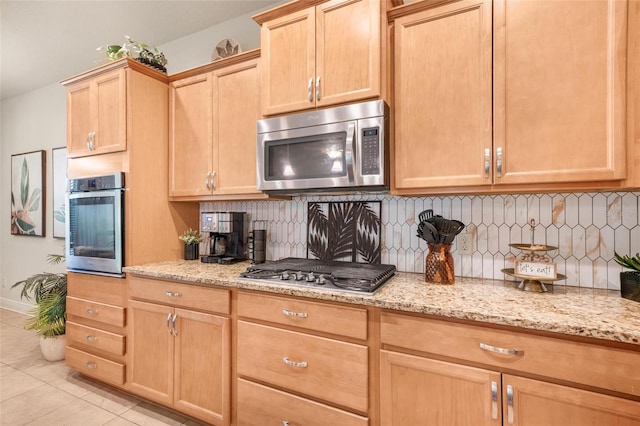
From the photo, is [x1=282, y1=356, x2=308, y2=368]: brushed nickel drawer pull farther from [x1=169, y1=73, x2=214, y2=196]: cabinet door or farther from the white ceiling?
the white ceiling

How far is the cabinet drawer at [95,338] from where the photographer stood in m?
2.21

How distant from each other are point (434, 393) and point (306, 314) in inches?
25.3

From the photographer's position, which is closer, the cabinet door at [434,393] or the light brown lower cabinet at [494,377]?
the light brown lower cabinet at [494,377]

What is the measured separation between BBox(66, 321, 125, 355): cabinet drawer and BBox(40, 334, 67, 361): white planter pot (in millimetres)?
547

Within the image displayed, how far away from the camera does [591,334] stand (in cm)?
104

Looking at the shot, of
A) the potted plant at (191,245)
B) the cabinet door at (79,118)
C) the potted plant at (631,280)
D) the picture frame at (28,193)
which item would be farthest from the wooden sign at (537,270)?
the picture frame at (28,193)

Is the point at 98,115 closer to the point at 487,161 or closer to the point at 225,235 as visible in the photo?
the point at 225,235

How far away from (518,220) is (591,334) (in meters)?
0.81

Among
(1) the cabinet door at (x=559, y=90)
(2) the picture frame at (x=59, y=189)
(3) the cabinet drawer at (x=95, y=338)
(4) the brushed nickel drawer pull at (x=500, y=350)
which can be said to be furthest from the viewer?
(2) the picture frame at (x=59, y=189)

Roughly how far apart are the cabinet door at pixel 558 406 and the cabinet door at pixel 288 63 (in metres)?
1.67

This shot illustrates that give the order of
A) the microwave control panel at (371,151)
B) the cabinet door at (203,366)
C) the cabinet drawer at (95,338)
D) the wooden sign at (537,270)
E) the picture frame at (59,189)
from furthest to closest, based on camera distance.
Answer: the picture frame at (59,189) → the cabinet drawer at (95,338) → the cabinet door at (203,366) → the microwave control panel at (371,151) → the wooden sign at (537,270)

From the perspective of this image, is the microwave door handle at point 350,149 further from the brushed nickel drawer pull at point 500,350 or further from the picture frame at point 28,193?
the picture frame at point 28,193

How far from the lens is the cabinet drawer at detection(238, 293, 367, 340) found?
1444 millimetres

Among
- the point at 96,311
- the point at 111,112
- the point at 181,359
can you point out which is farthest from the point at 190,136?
the point at 181,359
